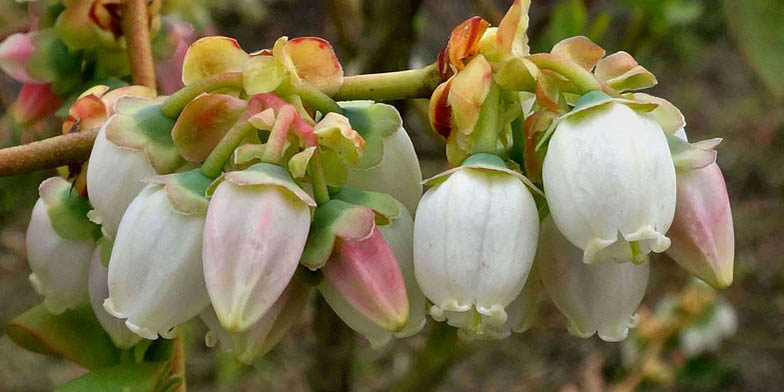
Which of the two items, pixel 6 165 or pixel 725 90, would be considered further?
pixel 725 90

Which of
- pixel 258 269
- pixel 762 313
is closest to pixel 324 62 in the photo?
pixel 258 269

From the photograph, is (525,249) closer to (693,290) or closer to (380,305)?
(380,305)

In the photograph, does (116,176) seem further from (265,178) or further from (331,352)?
(331,352)

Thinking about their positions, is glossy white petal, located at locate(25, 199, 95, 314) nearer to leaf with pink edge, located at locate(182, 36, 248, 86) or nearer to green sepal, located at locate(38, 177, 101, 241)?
green sepal, located at locate(38, 177, 101, 241)

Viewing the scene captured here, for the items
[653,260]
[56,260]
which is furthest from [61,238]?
[653,260]

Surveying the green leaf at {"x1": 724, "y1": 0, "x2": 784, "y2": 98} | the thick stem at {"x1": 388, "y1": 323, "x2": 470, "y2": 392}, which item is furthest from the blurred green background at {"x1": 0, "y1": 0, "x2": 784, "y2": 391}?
the green leaf at {"x1": 724, "y1": 0, "x2": 784, "y2": 98}
